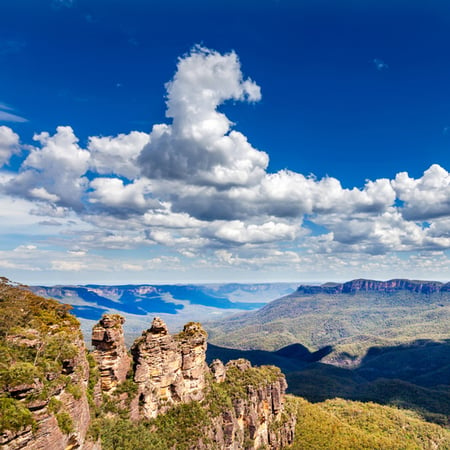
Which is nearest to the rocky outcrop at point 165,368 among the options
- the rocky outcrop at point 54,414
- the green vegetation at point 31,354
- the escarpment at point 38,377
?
the escarpment at point 38,377

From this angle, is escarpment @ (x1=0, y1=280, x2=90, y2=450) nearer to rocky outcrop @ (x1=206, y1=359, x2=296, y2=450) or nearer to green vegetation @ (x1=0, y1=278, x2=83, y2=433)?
green vegetation @ (x1=0, y1=278, x2=83, y2=433)

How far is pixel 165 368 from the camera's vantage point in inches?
2426

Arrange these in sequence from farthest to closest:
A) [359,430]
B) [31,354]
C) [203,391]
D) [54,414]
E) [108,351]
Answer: [359,430], [203,391], [108,351], [31,354], [54,414]

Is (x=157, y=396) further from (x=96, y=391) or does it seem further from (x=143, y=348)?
(x=96, y=391)

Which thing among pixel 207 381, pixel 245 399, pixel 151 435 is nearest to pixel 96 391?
pixel 151 435

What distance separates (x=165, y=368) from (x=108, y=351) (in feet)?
43.8

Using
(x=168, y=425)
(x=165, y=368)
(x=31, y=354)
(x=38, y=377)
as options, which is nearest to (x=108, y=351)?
(x=165, y=368)

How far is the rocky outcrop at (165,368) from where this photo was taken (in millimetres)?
58144

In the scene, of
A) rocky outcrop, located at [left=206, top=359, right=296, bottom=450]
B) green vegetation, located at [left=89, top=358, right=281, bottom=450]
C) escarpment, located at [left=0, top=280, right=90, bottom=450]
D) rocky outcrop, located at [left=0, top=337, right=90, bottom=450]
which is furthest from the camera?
rocky outcrop, located at [left=206, top=359, right=296, bottom=450]

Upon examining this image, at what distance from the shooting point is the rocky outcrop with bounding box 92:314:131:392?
173 ft

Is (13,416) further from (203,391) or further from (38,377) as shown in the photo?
(203,391)

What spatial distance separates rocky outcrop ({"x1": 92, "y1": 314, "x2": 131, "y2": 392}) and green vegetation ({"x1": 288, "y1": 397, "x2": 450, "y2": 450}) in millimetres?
67327

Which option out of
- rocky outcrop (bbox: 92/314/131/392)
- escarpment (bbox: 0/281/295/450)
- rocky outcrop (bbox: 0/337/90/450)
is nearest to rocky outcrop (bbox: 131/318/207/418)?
escarpment (bbox: 0/281/295/450)

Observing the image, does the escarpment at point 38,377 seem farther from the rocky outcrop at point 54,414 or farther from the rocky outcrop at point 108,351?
the rocky outcrop at point 108,351
